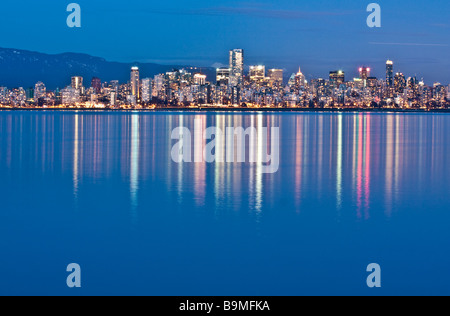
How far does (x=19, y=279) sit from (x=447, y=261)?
671 centimetres

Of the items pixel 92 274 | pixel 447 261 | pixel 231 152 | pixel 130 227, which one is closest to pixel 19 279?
pixel 92 274

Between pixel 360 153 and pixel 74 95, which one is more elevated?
pixel 74 95

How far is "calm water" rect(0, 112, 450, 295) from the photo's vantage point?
9.12 metres

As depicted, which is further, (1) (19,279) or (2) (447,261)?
(2) (447,261)

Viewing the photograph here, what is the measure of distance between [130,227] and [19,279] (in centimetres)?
365

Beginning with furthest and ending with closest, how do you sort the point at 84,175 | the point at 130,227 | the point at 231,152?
the point at 231,152, the point at 84,175, the point at 130,227

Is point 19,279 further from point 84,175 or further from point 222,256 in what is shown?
point 84,175

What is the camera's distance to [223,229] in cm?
1244

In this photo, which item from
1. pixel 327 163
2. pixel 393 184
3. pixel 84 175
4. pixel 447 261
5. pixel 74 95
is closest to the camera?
pixel 447 261

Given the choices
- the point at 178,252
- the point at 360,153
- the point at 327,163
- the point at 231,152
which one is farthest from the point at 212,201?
the point at 360,153

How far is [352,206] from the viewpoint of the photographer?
15.1 meters

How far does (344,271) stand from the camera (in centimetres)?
962

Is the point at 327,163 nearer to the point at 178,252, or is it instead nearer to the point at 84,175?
the point at 84,175

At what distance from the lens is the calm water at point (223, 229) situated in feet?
29.9
